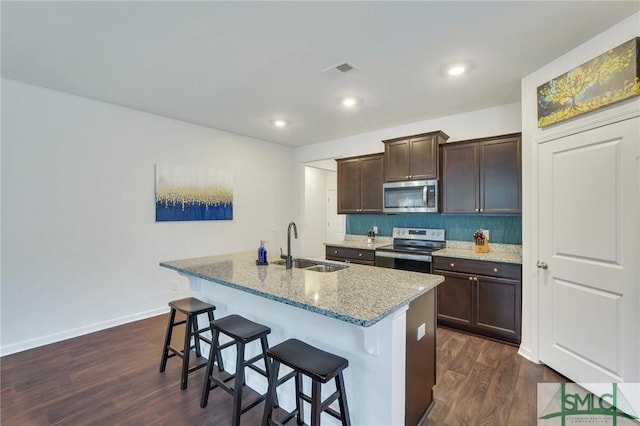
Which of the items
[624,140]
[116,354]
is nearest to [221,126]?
[116,354]

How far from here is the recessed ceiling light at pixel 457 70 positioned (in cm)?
257

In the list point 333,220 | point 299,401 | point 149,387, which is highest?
point 333,220

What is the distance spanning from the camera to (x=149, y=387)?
230 cm

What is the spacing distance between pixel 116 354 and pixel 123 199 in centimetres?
176

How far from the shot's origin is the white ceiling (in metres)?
1.86

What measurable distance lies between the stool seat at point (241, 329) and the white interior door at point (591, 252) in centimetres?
239

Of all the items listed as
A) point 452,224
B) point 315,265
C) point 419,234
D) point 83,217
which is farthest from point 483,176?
point 83,217

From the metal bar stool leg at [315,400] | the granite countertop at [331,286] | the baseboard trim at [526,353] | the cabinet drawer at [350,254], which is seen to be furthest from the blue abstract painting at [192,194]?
the baseboard trim at [526,353]

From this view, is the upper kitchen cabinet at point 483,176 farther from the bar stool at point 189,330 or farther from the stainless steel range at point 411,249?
the bar stool at point 189,330

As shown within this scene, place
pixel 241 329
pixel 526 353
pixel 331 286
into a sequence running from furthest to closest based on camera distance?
pixel 526 353, pixel 241 329, pixel 331 286

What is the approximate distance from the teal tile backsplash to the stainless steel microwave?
422 mm

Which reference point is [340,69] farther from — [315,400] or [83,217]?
[83,217]

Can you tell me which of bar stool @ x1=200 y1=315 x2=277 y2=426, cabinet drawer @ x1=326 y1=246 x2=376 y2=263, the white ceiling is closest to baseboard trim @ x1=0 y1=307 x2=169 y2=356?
bar stool @ x1=200 y1=315 x2=277 y2=426

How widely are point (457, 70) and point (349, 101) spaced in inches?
45.6
